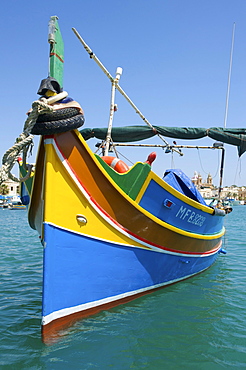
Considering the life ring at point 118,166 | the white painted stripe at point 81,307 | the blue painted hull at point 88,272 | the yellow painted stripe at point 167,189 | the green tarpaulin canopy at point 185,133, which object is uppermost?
the green tarpaulin canopy at point 185,133

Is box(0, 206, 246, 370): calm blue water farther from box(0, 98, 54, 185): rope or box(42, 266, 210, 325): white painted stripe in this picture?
box(0, 98, 54, 185): rope

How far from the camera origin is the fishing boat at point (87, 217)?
4.21 meters

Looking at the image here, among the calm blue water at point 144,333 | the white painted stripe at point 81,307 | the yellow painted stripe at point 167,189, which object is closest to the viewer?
the calm blue water at point 144,333

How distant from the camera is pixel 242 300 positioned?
589cm

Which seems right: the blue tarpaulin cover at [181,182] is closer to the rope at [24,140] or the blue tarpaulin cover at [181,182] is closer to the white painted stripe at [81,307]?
the white painted stripe at [81,307]

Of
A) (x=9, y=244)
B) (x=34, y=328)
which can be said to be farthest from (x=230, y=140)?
(x=9, y=244)

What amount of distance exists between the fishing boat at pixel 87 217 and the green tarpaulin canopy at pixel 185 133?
3.92 metres

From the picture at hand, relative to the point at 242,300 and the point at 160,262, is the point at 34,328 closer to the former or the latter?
the point at 160,262

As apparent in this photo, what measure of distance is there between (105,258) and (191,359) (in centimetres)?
176

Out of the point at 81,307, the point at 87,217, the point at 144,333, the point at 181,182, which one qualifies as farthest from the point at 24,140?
the point at 181,182

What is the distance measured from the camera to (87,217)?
15.2 feet

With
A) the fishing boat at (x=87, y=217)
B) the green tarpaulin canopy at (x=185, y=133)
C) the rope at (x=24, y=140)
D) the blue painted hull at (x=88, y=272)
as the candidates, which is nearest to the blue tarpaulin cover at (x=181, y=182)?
the fishing boat at (x=87, y=217)

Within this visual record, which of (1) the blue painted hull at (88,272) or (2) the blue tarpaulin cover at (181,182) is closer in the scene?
(1) the blue painted hull at (88,272)

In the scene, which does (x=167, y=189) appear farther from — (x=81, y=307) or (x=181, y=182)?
(x=81, y=307)
